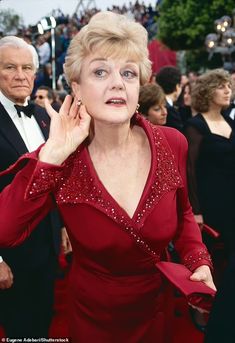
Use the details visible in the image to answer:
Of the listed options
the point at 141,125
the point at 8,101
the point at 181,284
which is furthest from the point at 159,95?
the point at 181,284

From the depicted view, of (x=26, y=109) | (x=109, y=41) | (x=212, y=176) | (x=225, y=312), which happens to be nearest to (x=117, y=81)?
(x=109, y=41)

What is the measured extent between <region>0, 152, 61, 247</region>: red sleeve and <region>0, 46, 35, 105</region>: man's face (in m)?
1.20

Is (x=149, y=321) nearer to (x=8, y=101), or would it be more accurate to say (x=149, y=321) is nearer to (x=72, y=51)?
(x=72, y=51)

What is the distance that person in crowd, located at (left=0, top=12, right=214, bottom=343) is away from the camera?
183 cm

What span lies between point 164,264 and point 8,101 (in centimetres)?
152

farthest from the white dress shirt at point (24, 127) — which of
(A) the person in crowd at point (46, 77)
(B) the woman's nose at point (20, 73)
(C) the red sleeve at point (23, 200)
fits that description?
(A) the person in crowd at point (46, 77)

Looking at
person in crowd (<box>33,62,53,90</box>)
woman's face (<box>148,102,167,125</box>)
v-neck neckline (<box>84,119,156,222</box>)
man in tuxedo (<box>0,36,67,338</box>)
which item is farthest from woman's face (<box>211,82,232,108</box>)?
person in crowd (<box>33,62,53,90</box>)

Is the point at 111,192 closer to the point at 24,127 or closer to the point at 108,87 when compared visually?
the point at 108,87

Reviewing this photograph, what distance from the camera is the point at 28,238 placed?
279 centimetres

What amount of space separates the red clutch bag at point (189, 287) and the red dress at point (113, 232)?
12cm

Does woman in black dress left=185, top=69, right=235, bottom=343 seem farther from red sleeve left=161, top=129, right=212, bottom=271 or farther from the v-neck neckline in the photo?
the v-neck neckline

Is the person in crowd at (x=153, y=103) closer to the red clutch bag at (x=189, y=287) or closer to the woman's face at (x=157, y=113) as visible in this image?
the woman's face at (x=157, y=113)

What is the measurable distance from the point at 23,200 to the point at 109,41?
66 cm

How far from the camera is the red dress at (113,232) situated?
6.01 ft
